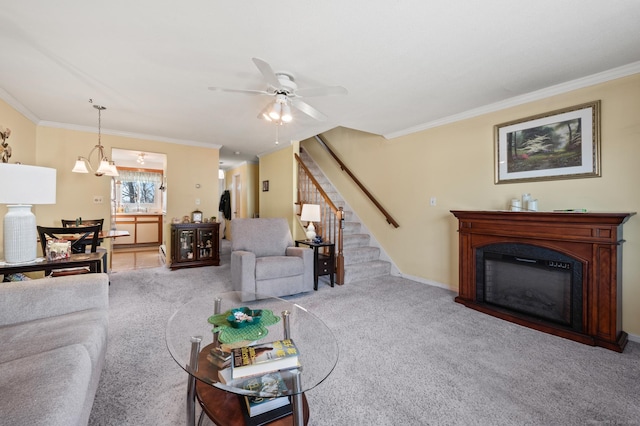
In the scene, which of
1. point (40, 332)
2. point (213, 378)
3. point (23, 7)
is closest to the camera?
point (213, 378)

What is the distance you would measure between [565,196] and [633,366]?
148 cm

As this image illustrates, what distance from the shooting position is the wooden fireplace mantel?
218 cm

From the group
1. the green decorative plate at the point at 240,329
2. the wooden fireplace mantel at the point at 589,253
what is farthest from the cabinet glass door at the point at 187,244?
the wooden fireplace mantel at the point at 589,253

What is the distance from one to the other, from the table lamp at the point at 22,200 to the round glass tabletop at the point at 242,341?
50.1 inches

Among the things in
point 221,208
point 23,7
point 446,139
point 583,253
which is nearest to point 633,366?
point 583,253

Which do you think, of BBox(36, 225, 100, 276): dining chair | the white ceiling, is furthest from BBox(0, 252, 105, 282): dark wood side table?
the white ceiling

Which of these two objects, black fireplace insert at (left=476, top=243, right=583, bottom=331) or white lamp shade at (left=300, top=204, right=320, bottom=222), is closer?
black fireplace insert at (left=476, top=243, right=583, bottom=331)

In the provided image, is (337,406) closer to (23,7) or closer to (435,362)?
(435,362)

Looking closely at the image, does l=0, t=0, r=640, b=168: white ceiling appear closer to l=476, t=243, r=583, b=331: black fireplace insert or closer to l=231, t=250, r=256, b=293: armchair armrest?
l=476, t=243, r=583, b=331: black fireplace insert

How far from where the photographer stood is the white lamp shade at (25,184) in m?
1.74

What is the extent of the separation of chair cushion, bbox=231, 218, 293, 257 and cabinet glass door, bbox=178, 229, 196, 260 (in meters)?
1.80

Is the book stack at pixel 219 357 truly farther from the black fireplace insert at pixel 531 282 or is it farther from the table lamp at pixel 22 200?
the black fireplace insert at pixel 531 282

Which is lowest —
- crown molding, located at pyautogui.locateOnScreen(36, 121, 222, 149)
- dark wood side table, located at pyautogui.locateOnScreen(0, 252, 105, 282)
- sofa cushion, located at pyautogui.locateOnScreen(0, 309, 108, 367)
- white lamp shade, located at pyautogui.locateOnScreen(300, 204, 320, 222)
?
sofa cushion, located at pyautogui.locateOnScreen(0, 309, 108, 367)

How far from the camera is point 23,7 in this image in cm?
170
